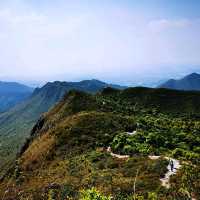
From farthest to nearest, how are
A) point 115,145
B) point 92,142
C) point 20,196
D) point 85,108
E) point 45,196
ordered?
point 85,108
point 92,142
point 115,145
point 20,196
point 45,196

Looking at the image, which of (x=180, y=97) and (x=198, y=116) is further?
(x=180, y=97)

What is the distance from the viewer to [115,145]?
176ft

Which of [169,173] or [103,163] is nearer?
[169,173]

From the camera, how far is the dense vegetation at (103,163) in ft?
107

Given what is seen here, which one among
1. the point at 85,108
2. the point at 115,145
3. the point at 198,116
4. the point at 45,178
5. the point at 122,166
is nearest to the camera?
the point at 122,166

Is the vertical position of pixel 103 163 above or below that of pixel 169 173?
below

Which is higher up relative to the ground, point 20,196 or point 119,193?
point 119,193

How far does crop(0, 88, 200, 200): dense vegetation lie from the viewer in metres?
32.8

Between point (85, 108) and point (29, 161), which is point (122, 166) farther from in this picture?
point (85, 108)

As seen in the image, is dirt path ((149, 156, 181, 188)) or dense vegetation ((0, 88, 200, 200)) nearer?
dense vegetation ((0, 88, 200, 200))

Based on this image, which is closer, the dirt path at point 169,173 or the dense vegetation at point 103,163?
the dense vegetation at point 103,163

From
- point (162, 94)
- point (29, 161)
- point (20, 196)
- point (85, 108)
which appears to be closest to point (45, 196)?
point (20, 196)

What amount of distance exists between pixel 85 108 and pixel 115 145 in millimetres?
36936

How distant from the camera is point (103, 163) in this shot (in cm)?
4556
